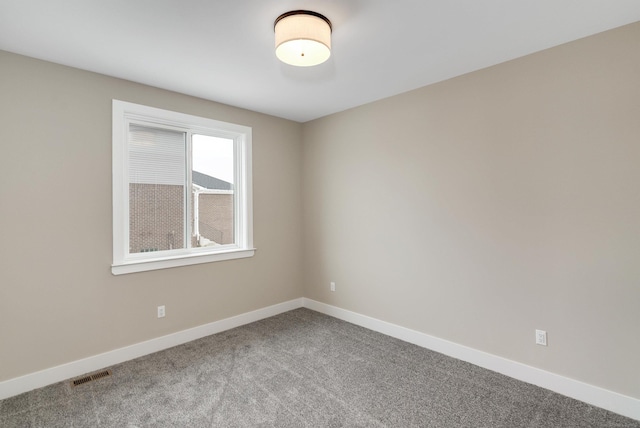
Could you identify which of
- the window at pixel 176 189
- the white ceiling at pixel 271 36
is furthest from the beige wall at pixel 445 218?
the white ceiling at pixel 271 36

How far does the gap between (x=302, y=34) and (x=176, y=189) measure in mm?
2157

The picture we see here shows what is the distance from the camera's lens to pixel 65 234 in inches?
101

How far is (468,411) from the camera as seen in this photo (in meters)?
2.12

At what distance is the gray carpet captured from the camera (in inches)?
80.3

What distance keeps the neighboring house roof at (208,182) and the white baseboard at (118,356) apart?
1504 millimetres

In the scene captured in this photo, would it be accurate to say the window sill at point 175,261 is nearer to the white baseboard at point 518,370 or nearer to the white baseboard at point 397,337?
the white baseboard at point 397,337

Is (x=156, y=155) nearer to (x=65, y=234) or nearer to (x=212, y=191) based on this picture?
(x=212, y=191)

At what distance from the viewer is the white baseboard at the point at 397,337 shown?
217 centimetres

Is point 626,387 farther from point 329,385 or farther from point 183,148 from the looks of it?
point 183,148

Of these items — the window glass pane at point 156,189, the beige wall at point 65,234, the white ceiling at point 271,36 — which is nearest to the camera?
the white ceiling at point 271,36

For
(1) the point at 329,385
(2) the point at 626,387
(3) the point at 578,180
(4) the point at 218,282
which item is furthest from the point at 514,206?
(4) the point at 218,282

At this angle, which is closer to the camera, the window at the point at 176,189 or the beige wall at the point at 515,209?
the beige wall at the point at 515,209

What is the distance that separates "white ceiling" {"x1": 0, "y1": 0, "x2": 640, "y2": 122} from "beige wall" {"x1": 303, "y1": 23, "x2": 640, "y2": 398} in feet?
0.95

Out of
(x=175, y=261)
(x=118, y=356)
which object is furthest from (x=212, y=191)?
(x=118, y=356)
